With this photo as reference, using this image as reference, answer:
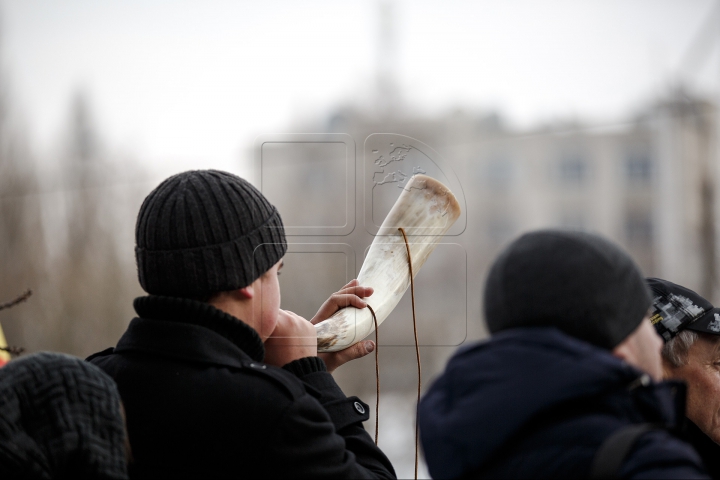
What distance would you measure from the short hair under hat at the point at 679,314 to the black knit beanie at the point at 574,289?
1.09 meters

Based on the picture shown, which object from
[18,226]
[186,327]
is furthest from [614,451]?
[18,226]

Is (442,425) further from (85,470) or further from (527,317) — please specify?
(85,470)

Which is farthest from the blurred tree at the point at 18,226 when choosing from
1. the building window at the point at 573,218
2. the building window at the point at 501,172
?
the building window at the point at 573,218

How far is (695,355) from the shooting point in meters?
2.14

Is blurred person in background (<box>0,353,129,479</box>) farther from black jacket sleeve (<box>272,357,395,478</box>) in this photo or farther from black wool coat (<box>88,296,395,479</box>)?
black jacket sleeve (<box>272,357,395,478</box>)

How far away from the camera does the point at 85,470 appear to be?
3.81ft

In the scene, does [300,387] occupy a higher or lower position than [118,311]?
higher

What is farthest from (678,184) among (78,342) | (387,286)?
(387,286)

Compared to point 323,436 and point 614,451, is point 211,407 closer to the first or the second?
point 323,436

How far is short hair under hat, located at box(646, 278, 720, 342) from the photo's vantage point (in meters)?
2.11

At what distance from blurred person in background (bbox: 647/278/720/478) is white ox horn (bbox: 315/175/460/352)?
2.62 feet

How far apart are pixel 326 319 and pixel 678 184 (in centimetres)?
1582

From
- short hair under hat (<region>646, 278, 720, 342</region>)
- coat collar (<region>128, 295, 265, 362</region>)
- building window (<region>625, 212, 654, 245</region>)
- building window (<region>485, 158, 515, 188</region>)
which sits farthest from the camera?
building window (<region>625, 212, 654, 245</region>)

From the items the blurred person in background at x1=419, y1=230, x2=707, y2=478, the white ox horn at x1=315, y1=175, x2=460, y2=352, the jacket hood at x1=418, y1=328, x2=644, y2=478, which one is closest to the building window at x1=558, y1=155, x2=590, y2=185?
the white ox horn at x1=315, y1=175, x2=460, y2=352
